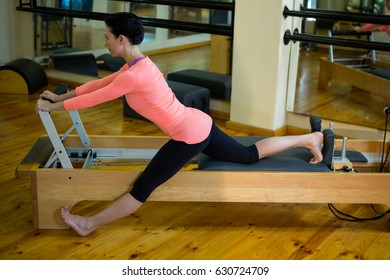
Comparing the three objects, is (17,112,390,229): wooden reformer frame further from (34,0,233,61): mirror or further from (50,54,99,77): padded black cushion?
(50,54,99,77): padded black cushion

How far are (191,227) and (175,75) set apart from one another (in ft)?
7.73

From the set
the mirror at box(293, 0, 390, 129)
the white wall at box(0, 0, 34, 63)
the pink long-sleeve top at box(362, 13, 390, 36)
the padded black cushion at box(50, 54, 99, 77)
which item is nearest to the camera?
the pink long-sleeve top at box(362, 13, 390, 36)

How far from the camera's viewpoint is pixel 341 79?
4188 millimetres

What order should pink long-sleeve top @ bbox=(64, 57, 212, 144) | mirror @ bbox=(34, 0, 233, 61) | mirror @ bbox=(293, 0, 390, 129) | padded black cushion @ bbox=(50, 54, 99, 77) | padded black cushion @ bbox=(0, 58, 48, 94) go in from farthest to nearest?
padded black cushion @ bbox=(50, 54, 99, 77) < padded black cushion @ bbox=(0, 58, 48, 94) < mirror @ bbox=(34, 0, 233, 61) < mirror @ bbox=(293, 0, 390, 129) < pink long-sleeve top @ bbox=(64, 57, 212, 144)

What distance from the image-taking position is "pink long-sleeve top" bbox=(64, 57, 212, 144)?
237 cm

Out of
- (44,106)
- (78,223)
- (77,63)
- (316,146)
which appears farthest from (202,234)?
(77,63)

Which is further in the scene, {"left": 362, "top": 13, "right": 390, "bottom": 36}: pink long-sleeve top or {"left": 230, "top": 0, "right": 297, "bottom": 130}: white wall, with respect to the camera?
{"left": 230, "top": 0, "right": 297, "bottom": 130}: white wall

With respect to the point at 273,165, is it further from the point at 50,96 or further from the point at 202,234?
the point at 50,96

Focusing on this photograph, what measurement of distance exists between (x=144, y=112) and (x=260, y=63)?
1.85 meters

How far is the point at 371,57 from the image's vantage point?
3.91m

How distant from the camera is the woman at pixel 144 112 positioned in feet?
7.83

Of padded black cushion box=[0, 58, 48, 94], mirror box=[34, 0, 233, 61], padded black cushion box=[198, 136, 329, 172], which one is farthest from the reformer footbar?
padded black cushion box=[0, 58, 48, 94]

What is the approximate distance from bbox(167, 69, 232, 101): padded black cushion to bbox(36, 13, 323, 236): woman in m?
1.93

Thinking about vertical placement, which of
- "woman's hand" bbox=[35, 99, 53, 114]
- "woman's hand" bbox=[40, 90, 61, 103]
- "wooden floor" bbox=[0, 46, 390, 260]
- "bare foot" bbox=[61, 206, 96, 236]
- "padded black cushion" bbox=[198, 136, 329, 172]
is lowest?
"wooden floor" bbox=[0, 46, 390, 260]
